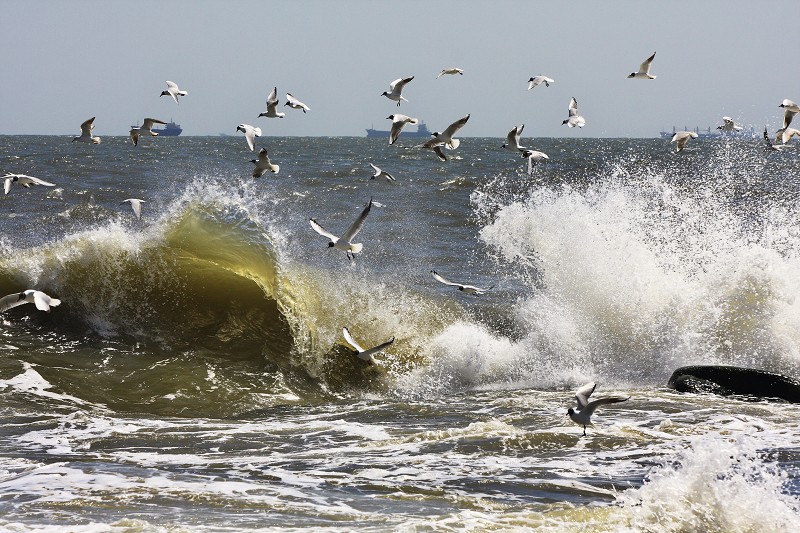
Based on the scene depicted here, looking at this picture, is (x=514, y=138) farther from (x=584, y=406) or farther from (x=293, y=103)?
(x=584, y=406)

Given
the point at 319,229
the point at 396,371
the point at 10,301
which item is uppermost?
the point at 319,229

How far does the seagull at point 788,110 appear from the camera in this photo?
44.7 feet

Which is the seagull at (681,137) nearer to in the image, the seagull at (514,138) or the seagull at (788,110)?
the seagull at (788,110)

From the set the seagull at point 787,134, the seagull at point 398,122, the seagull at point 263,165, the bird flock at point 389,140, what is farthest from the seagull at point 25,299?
the seagull at point 787,134

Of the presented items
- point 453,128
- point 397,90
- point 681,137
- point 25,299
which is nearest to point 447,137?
point 453,128

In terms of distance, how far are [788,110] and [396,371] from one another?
24.2ft

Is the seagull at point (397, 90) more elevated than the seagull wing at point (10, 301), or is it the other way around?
the seagull at point (397, 90)

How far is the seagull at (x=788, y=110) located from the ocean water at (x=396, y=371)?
176 cm

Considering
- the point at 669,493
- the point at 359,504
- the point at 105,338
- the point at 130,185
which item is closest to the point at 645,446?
the point at 669,493

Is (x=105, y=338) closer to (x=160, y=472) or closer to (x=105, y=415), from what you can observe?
(x=105, y=415)

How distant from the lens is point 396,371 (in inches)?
418

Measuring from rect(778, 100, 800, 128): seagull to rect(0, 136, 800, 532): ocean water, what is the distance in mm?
1762

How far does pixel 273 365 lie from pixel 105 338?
205 centimetres

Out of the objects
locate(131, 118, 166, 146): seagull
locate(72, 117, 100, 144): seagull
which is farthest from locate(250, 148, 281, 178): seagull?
locate(72, 117, 100, 144): seagull
